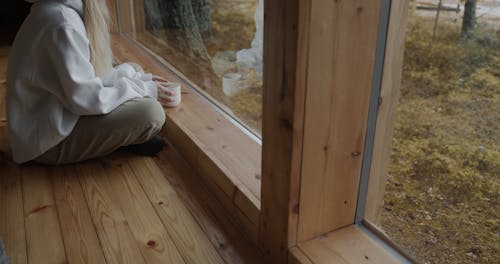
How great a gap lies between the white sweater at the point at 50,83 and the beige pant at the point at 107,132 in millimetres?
41

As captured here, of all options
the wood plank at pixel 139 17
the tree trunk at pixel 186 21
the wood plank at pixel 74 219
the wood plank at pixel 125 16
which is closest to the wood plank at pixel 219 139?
the tree trunk at pixel 186 21

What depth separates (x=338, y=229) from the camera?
1196 mm

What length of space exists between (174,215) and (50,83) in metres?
0.67

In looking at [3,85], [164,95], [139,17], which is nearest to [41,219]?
[164,95]

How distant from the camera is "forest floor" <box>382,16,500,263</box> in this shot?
0.84 m

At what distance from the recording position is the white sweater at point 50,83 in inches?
60.9

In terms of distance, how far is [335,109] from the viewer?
1.03 metres

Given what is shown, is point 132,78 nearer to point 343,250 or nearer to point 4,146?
point 4,146

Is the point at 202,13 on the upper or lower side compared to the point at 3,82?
upper

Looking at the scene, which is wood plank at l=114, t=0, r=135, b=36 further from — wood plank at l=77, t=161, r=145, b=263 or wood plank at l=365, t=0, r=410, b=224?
wood plank at l=365, t=0, r=410, b=224

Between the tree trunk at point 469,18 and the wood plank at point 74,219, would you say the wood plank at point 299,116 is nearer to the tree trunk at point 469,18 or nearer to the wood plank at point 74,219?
the tree trunk at point 469,18

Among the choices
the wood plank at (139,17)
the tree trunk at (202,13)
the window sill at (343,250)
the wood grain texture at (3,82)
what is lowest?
the wood grain texture at (3,82)

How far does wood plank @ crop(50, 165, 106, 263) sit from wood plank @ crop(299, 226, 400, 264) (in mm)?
600

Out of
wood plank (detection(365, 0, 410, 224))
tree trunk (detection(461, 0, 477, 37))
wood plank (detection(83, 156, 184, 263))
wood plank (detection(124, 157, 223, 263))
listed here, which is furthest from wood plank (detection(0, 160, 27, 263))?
tree trunk (detection(461, 0, 477, 37))
